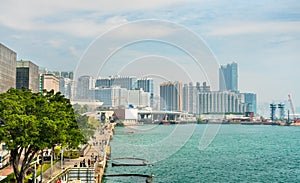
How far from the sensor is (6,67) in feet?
162

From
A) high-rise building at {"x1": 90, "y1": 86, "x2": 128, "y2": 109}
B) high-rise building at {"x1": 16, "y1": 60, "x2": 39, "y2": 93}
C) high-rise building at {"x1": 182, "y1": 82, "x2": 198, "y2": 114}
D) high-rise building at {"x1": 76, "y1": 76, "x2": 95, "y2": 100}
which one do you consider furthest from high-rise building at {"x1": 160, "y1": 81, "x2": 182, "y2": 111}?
high-rise building at {"x1": 16, "y1": 60, "x2": 39, "y2": 93}

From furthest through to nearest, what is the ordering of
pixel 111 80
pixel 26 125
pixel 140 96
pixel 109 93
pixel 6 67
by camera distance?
pixel 6 67, pixel 140 96, pixel 109 93, pixel 111 80, pixel 26 125

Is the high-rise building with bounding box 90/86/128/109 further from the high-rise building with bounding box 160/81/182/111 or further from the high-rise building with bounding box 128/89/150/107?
the high-rise building with bounding box 160/81/182/111

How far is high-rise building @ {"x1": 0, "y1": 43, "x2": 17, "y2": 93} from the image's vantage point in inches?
1871

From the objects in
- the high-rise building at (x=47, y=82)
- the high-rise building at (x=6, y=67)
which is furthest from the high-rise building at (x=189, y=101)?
the high-rise building at (x=47, y=82)

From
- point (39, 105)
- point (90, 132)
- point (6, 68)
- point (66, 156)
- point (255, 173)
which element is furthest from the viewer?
point (6, 68)

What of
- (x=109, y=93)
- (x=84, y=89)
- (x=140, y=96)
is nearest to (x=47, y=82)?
(x=140, y=96)

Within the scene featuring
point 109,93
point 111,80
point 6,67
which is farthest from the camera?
point 6,67

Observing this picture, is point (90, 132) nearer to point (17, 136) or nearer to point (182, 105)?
point (182, 105)

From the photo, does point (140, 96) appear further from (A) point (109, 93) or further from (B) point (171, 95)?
(B) point (171, 95)

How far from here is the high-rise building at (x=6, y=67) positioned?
47.5 metres

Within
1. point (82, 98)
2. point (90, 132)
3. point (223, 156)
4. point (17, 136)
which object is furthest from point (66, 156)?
point (223, 156)

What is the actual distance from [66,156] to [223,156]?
61.0ft

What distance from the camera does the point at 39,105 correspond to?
703 inches
